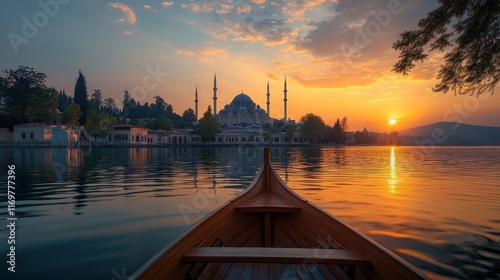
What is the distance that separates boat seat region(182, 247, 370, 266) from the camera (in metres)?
3.15

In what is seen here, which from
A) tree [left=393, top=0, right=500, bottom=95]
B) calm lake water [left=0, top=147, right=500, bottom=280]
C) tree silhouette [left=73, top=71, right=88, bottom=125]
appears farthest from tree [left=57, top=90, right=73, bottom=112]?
tree [left=393, top=0, right=500, bottom=95]

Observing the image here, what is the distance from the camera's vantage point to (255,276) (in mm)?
3586

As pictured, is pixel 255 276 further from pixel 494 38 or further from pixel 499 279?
pixel 494 38

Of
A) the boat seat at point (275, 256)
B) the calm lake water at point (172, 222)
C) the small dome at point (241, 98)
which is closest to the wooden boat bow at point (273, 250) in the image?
the boat seat at point (275, 256)

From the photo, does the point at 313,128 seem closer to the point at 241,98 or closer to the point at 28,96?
the point at 241,98

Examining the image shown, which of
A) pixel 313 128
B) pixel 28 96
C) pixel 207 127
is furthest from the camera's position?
pixel 313 128

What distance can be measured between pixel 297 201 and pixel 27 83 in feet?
259

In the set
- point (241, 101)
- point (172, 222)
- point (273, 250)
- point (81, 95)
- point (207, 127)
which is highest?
point (241, 101)

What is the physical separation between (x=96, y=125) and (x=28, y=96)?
535 inches

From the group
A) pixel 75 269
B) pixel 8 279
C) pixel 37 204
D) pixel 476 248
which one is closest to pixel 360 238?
pixel 476 248

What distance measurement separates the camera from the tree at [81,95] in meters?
76.2

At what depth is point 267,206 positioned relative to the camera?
17.9 ft

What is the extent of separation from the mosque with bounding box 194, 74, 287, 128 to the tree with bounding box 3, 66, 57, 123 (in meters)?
60.2

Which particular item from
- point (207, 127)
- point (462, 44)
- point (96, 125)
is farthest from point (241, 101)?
point (462, 44)
